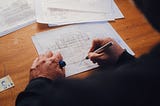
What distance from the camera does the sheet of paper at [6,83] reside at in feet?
3.00

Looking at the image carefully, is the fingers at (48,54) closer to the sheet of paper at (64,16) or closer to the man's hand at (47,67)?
the man's hand at (47,67)

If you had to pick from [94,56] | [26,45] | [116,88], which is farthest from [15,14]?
[116,88]

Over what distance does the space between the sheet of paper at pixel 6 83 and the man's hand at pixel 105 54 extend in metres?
0.31

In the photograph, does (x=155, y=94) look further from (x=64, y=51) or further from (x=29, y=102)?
(x=64, y=51)

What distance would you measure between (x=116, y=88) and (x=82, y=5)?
72 centimetres

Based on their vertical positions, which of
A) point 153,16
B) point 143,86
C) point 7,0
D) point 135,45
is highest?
point 7,0

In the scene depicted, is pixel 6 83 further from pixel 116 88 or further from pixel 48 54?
pixel 116 88

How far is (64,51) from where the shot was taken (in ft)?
3.32

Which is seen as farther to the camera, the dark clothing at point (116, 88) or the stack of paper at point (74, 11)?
the stack of paper at point (74, 11)

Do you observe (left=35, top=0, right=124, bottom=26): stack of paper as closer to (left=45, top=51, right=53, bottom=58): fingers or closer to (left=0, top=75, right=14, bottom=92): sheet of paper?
(left=45, top=51, right=53, bottom=58): fingers

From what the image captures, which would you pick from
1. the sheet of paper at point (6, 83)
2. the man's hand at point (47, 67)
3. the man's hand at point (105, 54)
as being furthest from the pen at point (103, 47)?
the sheet of paper at point (6, 83)

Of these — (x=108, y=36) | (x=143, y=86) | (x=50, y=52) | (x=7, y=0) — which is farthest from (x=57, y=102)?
(x=7, y=0)

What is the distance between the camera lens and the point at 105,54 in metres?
0.99

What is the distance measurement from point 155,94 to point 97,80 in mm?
126
